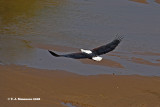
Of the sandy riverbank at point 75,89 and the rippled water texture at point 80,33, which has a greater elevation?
the rippled water texture at point 80,33

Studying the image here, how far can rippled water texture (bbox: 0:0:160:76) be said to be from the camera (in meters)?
8.40

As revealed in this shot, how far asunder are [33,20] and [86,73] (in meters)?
4.58

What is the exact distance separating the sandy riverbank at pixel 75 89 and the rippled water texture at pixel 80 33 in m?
0.42

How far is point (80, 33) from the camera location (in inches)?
424

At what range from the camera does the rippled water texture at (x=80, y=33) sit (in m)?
8.40

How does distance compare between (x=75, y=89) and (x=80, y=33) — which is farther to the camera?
(x=80, y=33)

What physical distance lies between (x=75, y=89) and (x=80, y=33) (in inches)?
158

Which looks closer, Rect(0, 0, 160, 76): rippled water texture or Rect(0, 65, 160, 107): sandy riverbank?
Rect(0, 65, 160, 107): sandy riverbank

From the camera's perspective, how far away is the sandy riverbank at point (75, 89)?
6.43 m

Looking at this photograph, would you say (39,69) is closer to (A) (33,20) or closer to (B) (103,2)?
(A) (33,20)

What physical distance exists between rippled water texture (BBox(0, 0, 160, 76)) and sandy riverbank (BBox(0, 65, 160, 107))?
1.37 ft

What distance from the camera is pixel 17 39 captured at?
9.85 m

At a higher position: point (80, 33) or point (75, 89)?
point (80, 33)

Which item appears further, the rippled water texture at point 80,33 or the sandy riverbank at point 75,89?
the rippled water texture at point 80,33
